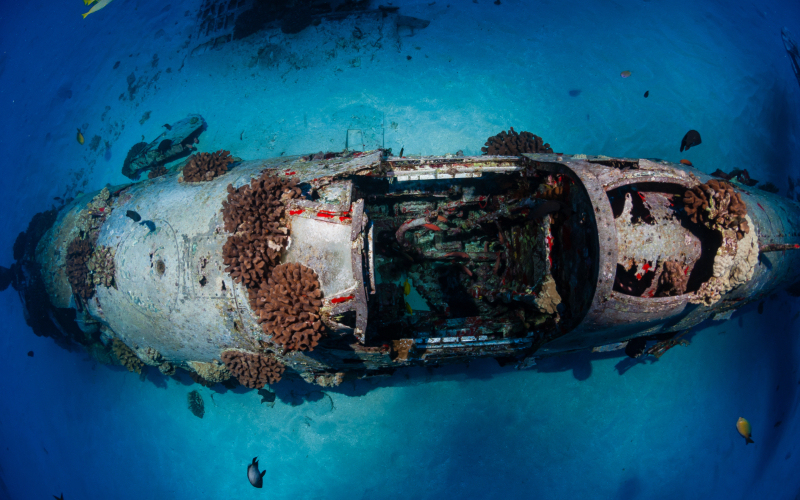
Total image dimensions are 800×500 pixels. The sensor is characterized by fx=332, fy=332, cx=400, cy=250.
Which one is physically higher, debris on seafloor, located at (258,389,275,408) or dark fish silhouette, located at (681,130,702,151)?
dark fish silhouette, located at (681,130,702,151)

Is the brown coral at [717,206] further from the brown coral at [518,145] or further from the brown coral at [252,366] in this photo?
the brown coral at [252,366]

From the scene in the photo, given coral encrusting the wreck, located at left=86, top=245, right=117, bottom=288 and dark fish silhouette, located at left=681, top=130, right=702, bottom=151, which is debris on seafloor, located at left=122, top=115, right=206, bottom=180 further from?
dark fish silhouette, located at left=681, top=130, right=702, bottom=151

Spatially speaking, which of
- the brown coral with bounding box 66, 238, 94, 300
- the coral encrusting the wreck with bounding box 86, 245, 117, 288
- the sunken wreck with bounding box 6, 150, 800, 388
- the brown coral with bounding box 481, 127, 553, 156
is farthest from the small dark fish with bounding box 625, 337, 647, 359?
the brown coral with bounding box 66, 238, 94, 300

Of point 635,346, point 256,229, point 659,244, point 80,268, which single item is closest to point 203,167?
point 256,229

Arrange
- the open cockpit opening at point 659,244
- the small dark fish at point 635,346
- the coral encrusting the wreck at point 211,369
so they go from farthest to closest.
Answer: the small dark fish at point 635,346 → the coral encrusting the wreck at point 211,369 → the open cockpit opening at point 659,244

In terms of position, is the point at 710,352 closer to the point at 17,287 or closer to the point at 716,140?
the point at 716,140

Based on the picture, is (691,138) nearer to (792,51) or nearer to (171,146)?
(792,51)

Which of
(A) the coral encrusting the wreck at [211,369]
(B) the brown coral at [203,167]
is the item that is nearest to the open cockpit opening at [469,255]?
(B) the brown coral at [203,167]

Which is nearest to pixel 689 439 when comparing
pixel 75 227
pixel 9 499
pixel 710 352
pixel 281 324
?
pixel 710 352
